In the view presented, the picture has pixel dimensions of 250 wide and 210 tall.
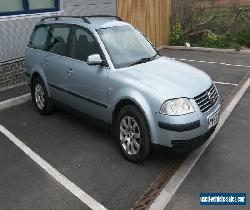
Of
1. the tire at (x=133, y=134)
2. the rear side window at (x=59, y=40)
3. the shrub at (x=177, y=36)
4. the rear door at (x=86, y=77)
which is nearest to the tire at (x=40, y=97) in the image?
the rear side window at (x=59, y=40)

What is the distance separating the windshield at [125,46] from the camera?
5707 millimetres

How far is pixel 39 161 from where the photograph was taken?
17.9ft

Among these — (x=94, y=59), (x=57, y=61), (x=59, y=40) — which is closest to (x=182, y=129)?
(x=94, y=59)

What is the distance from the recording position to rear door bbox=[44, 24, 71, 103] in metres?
6.46

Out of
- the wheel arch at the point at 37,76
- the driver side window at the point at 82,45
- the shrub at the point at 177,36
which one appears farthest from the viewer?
the shrub at the point at 177,36

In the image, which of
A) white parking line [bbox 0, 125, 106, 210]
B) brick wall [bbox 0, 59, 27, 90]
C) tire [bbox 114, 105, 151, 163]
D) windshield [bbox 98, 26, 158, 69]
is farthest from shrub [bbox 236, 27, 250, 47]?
white parking line [bbox 0, 125, 106, 210]

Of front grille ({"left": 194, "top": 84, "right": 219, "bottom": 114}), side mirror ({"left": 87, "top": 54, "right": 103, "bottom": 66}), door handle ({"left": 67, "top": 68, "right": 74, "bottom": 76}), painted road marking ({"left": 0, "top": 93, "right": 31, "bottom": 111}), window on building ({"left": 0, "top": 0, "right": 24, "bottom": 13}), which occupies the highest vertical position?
window on building ({"left": 0, "top": 0, "right": 24, "bottom": 13})

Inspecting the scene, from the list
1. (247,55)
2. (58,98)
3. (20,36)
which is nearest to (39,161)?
(58,98)

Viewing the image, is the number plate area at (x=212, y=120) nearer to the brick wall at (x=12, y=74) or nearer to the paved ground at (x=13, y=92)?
the paved ground at (x=13, y=92)

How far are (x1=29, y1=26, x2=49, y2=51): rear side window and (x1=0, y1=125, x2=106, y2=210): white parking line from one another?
1957 mm

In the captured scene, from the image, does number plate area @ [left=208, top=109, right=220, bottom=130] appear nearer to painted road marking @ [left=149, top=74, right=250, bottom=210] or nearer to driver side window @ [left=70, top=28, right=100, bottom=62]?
painted road marking @ [left=149, top=74, right=250, bottom=210]

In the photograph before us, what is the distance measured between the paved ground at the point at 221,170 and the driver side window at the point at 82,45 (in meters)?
2.44

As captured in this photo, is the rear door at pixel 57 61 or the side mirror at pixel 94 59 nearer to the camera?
the side mirror at pixel 94 59

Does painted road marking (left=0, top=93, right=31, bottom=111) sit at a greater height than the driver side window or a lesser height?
lesser
